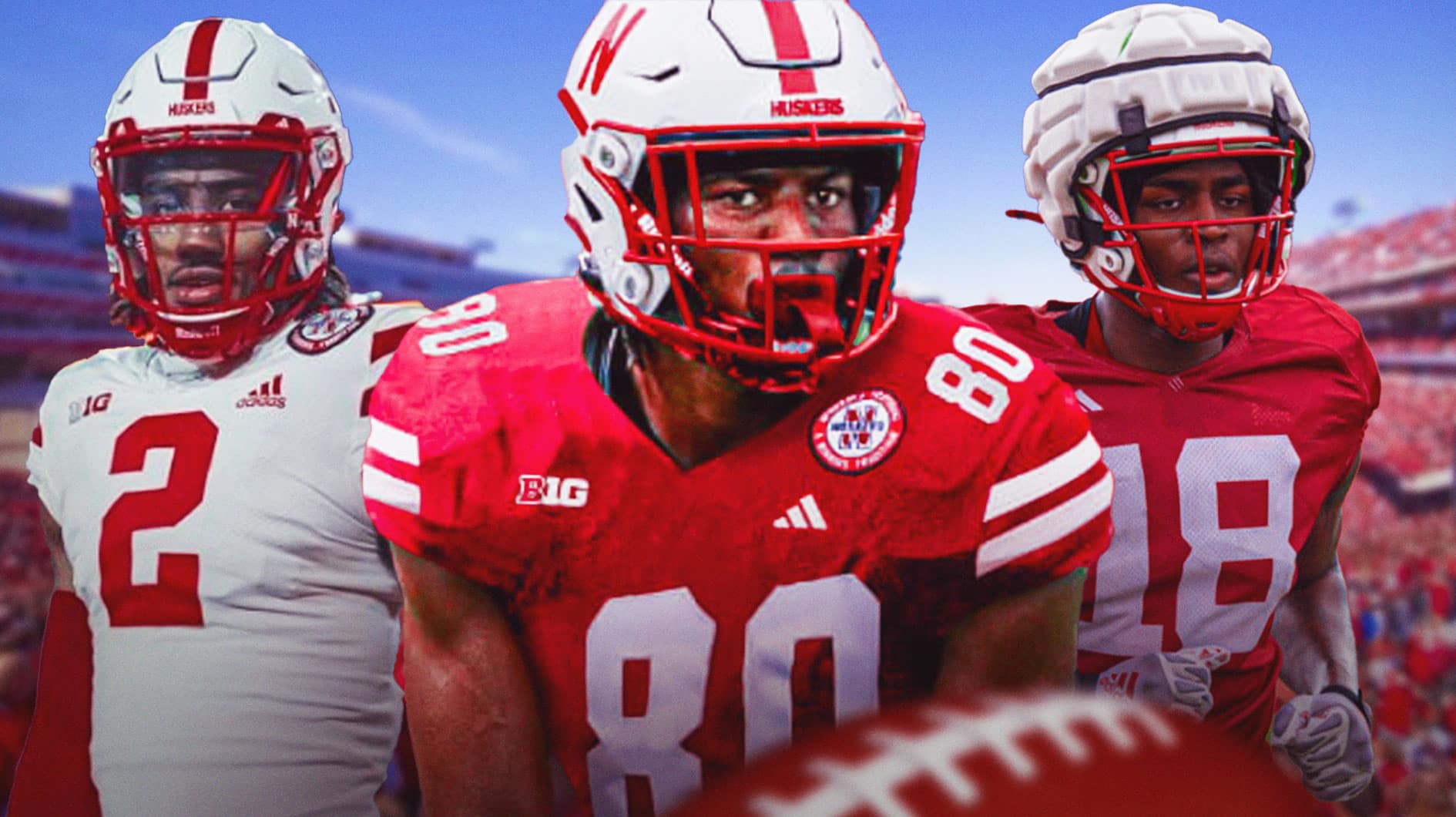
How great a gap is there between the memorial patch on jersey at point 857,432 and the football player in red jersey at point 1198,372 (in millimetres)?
660

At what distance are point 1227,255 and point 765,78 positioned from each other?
3.17 feet

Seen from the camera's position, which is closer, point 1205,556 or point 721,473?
point 721,473

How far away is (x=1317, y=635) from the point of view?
6.57 ft

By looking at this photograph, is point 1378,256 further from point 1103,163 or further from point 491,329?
point 491,329

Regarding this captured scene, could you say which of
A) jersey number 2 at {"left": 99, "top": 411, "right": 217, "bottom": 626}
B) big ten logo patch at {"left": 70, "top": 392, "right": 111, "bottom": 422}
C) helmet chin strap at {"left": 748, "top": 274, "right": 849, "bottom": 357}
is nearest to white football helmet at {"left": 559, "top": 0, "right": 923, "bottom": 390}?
helmet chin strap at {"left": 748, "top": 274, "right": 849, "bottom": 357}

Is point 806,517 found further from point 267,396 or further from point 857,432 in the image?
point 267,396

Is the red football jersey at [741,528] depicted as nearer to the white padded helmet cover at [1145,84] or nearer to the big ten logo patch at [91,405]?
the white padded helmet cover at [1145,84]

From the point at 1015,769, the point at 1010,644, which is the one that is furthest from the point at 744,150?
the point at 1015,769

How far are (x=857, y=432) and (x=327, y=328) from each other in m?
1.07

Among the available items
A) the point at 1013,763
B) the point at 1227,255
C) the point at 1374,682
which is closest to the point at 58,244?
the point at 1227,255

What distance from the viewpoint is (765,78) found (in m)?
1.19

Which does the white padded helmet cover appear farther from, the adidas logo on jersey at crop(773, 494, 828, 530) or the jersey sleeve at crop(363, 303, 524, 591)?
the jersey sleeve at crop(363, 303, 524, 591)

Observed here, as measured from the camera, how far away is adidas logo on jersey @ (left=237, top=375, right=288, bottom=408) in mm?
1838

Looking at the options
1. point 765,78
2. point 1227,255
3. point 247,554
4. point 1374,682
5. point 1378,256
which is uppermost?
point 765,78
